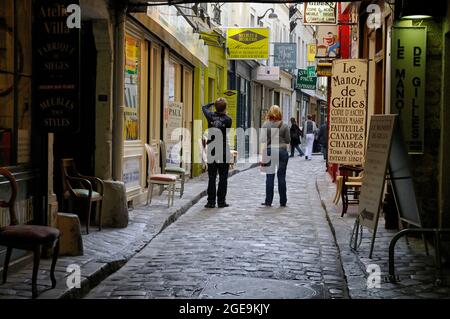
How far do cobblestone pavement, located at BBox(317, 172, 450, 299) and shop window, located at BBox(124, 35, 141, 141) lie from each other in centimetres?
405

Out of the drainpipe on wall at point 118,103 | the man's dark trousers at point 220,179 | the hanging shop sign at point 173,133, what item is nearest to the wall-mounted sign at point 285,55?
the hanging shop sign at point 173,133

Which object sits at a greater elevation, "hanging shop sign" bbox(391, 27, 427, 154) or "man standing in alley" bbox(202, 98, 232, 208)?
"hanging shop sign" bbox(391, 27, 427, 154)

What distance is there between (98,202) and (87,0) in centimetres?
277

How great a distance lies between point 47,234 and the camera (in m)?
5.85

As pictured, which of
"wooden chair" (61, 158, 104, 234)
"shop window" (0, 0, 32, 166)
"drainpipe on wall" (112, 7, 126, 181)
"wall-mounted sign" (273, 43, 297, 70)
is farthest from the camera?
"wall-mounted sign" (273, 43, 297, 70)

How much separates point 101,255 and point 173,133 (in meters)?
8.50

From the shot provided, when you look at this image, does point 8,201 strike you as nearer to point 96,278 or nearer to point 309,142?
point 96,278

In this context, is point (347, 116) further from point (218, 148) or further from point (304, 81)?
point (304, 81)

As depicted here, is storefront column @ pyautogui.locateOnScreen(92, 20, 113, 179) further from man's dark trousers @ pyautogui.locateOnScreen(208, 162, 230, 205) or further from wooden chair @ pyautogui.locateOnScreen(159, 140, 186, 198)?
wooden chair @ pyautogui.locateOnScreen(159, 140, 186, 198)

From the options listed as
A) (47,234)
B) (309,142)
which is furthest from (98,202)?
(309,142)

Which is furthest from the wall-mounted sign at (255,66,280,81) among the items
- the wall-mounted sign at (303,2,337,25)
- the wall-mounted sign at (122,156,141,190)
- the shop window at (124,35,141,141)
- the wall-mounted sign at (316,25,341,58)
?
the wall-mounted sign at (122,156,141,190)

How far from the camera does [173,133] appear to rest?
16062mm

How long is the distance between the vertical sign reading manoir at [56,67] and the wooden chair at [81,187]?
215 centimetres

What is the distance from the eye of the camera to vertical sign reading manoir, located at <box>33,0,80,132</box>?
7.20m
